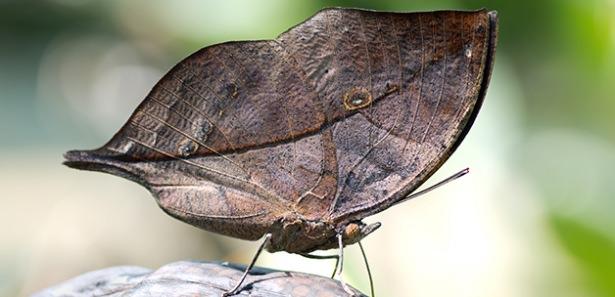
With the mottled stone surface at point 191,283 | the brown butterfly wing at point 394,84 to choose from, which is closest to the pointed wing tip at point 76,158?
the mottled stone surface at point 191,283

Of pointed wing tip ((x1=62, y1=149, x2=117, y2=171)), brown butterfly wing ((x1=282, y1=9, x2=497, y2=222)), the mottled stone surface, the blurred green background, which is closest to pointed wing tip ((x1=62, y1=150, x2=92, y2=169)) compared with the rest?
pointed wing tip ((x1=62, y1=149, x2=117, y2=171))

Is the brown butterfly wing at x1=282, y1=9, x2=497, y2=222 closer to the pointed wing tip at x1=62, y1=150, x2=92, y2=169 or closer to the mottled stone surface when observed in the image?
the mottled stone surface

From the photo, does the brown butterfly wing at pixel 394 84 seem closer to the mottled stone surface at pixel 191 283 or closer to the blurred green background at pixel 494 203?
the mottled stone surface at pixel 191 283

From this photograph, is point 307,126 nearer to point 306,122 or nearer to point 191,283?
point 306,122

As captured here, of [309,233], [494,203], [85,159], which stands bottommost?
[494,203]

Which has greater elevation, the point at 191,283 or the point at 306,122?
the point at 306,122

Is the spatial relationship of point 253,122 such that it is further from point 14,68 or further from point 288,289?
point 14,68

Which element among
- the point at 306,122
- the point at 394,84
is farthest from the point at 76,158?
the point at 394,84

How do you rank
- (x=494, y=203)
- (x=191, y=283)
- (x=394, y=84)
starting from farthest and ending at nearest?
(x=494, y=203), (x=394, y=84), (x=191, y=283)
